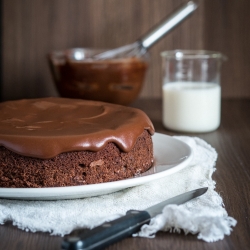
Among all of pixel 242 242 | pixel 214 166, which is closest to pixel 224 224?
pixel 242 242

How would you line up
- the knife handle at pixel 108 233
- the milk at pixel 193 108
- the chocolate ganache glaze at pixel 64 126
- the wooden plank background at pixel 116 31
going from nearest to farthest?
the knife handle at pixel 108 233, the chocolate ganache glaze at pixel 64 126, the milk at pixel 193 108, the wooden plank background at pixel 116 31

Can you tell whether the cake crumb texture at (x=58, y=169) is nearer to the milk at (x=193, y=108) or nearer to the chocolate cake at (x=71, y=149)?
the chocolate cake at (x=71, y=149)

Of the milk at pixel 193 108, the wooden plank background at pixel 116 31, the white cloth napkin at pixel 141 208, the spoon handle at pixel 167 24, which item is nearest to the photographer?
the white cloth napkin at pixel 141 208

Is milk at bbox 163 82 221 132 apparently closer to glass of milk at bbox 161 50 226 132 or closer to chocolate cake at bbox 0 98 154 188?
glass of milk at bbox 161 50 226 132

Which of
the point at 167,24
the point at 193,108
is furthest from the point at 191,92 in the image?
the point at 167,24

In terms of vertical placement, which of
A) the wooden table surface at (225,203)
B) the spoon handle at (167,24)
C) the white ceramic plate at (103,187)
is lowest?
the wooden table surface at (225,203)

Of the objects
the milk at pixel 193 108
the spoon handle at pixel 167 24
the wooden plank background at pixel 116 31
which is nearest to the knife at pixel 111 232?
the milk at pixel 193 108

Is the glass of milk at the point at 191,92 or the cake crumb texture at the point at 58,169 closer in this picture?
the cake crumb texture at the point at 58,169

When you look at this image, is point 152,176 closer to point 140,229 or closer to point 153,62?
point 140,229

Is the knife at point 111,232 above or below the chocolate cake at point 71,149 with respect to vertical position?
below
